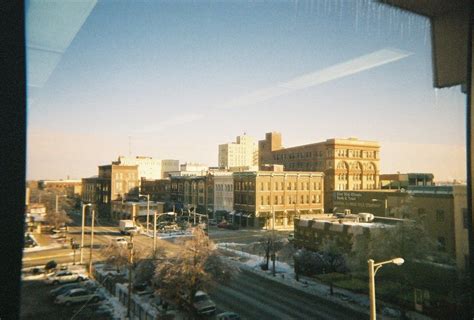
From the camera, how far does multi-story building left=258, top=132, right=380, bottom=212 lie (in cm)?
1862

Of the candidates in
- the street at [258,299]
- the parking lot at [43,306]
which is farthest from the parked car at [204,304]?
the parking lot at [43,306]

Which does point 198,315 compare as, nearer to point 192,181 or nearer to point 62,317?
point 62,317

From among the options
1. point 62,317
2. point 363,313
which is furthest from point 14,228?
point 363,313

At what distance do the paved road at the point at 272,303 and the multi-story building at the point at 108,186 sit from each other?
3026 mm

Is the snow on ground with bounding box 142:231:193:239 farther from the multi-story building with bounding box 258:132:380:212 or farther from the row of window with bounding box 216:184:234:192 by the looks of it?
the multi-story building with bounding box 258:132:380:212

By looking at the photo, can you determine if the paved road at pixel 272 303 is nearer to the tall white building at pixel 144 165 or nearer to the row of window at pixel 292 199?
the tall white building at pixel 144 165

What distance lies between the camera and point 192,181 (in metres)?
15.1

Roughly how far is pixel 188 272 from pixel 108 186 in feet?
5.82

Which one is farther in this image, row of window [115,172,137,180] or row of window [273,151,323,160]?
row of window [273,151,323,160]

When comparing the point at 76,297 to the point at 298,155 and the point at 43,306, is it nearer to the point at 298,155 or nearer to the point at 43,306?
the point at 43,306

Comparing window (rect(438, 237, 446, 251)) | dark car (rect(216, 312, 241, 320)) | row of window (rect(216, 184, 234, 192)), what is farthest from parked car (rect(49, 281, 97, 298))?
row of window (rect(216, 184, 234, 192))

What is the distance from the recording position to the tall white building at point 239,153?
48.2 meters

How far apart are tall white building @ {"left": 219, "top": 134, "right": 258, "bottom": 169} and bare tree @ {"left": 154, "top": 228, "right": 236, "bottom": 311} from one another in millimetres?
41755

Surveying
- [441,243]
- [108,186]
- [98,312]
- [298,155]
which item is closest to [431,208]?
[441,243]
